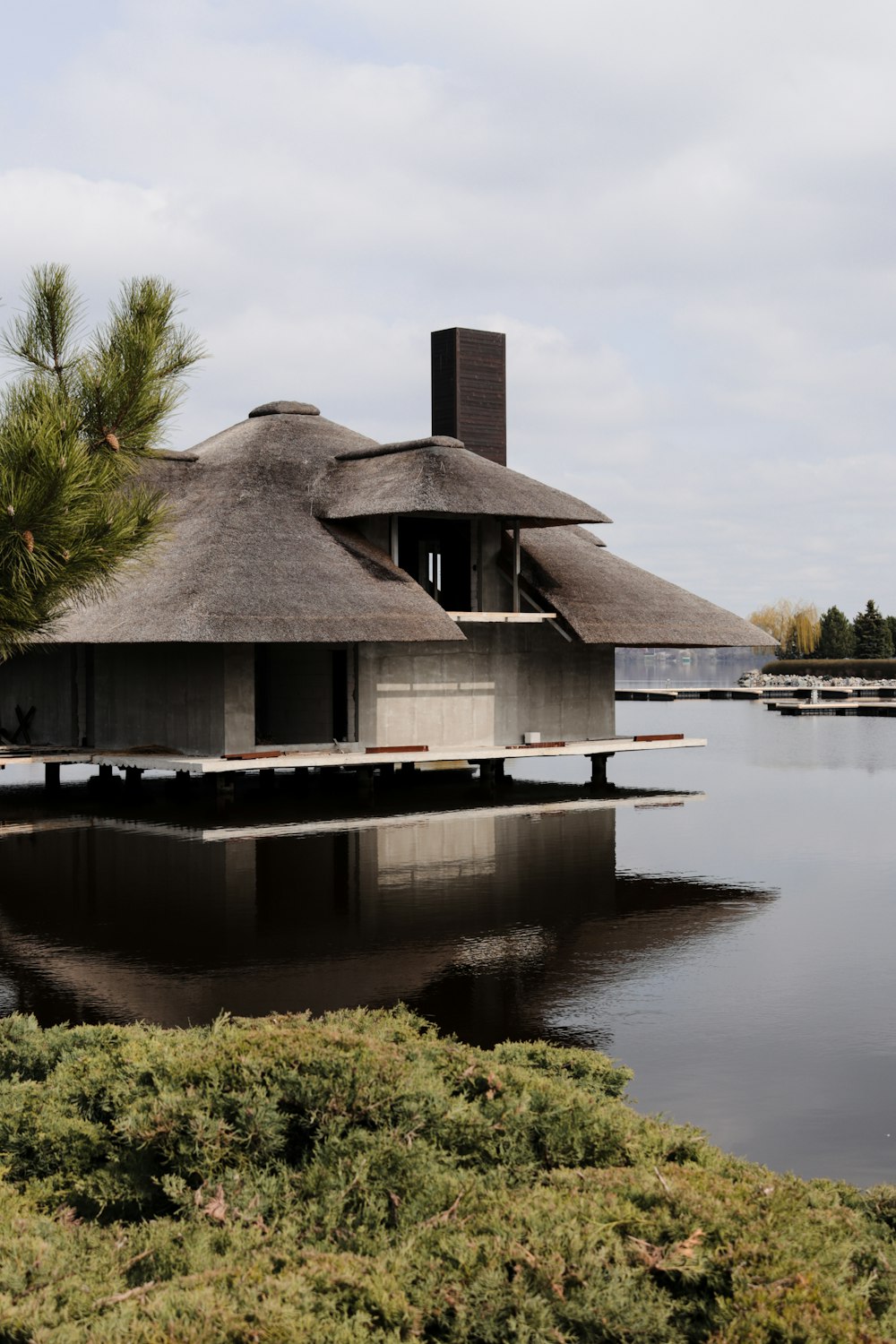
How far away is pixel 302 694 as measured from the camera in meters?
28.9

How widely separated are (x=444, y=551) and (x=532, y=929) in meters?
17.9

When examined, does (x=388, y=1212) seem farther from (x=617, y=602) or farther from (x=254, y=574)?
(x=617, y=602)

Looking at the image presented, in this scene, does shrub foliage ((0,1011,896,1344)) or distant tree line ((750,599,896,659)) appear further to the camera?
distant tree line ((750,599,896,659))

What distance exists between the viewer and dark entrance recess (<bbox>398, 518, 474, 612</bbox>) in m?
30.4

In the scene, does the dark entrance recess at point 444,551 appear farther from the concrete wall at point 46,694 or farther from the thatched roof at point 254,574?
the concrete wall at point 46,694

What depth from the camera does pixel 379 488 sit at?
91.0ft

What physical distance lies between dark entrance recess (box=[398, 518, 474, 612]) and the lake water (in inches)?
183

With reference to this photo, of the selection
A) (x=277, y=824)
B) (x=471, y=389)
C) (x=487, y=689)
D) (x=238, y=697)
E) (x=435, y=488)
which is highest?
(x=471, y=389)

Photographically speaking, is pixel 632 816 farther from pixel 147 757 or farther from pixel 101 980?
pixel 101 980

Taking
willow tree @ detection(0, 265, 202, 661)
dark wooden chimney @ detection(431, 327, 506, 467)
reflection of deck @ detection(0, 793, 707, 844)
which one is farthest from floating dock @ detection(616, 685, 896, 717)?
willow tree @ detection(0, 265, 202, 661)

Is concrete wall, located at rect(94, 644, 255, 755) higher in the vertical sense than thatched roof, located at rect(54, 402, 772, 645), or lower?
lower

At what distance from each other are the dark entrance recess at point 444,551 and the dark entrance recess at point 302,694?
3114 millimetres

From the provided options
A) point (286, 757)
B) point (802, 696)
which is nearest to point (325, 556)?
point (286, 757)

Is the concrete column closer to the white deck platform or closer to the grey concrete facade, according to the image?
the grey concrete facade
